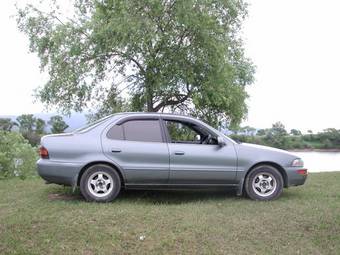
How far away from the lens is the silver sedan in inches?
281

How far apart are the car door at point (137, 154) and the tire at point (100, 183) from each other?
7.8 inches

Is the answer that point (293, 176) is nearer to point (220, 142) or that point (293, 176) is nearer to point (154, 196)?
point (220, 142)

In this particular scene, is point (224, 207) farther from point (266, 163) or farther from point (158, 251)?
point (158, 251)

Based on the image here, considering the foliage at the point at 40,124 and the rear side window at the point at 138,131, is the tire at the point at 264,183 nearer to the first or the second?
the rear side window at the point at 138,131

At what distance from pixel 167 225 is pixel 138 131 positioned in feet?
6.68

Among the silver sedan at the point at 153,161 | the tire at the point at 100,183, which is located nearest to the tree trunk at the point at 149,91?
the silver sedan at the point at 153,161

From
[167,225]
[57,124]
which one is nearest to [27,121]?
[57,124]

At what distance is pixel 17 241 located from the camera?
5391mm

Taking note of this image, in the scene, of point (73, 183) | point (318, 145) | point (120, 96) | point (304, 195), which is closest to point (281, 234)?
point (304, 195)

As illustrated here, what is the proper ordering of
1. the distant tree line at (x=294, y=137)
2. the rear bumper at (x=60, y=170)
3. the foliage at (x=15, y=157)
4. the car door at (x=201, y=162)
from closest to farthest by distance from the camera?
1. the rear bumper at (x=60, y=170)
2. the car door at (x=201, y=162)
3. the foliage at (x=15, y=157)
4. the distant tree line at (x=294, y=137)

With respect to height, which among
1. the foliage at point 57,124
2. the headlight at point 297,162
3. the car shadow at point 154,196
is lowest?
the car shadow at point 154,196

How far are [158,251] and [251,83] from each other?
680 inches

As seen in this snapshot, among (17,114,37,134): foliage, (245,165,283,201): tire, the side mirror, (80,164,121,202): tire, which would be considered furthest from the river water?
(17,114,37,134): foliage

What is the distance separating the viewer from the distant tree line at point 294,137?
778 inches
